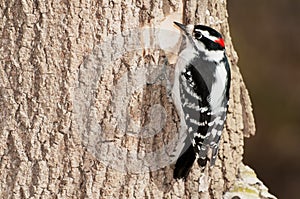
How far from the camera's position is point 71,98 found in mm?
4020

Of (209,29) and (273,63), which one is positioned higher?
(209,29)

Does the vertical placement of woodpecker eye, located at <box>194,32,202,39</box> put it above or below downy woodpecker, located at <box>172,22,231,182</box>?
above

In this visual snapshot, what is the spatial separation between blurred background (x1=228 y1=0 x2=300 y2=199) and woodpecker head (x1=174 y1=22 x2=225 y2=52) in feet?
13.2

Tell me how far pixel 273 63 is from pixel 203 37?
418cm

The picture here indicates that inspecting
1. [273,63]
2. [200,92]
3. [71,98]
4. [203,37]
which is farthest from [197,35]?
[273,63]

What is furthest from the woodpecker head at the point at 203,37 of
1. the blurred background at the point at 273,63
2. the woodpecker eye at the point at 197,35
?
the blurred background at the point at 273,63

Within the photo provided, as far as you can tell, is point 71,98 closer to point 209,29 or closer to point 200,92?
point 200,92

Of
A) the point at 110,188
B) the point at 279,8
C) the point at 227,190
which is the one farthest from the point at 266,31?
the point at 110,188

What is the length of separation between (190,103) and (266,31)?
13.9 feet

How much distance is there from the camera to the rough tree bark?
13.1ft

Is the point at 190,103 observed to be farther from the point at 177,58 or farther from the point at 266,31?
the point at 266,31

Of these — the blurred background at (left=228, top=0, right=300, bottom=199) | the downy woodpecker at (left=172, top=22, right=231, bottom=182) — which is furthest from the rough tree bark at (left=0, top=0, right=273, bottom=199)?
the blurred background at (left=228, top=0, right=300, bottom=199)

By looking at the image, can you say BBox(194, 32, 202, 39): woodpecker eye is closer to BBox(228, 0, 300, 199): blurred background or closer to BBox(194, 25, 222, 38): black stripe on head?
BBox(194, 25, 222, 38): black stripe on head

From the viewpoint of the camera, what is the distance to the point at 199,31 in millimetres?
4109
